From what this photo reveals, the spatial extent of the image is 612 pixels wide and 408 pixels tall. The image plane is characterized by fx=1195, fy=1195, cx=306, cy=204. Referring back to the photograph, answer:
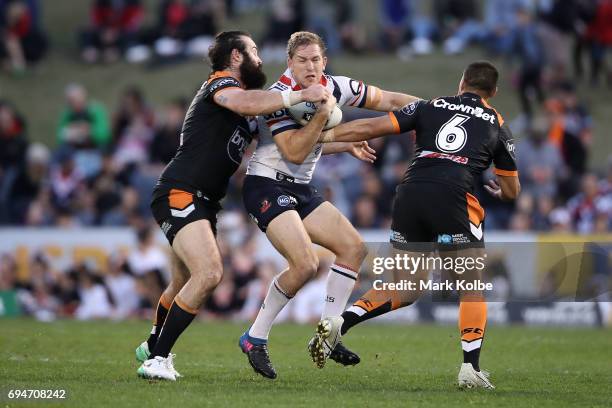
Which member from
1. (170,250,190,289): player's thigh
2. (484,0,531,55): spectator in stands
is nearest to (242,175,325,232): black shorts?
(170,250,190,289): player's thigh

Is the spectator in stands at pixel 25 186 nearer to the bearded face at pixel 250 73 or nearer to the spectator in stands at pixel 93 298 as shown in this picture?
the spectator in stands at pixel 93 298

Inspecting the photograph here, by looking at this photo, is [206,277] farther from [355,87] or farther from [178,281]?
[355,87]

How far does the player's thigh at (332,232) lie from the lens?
34.8ft

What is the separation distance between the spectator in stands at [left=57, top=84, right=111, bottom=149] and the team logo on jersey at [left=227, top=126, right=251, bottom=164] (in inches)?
507

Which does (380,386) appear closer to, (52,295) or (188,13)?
(52,295)

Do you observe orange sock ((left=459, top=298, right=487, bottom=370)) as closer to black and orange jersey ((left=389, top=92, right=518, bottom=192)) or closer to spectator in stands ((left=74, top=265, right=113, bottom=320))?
black and orange jersey ((left=389, top=92, right=518, bottom=192))

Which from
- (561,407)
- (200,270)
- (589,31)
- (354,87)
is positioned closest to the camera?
(561,407)

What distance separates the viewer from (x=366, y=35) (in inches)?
1083

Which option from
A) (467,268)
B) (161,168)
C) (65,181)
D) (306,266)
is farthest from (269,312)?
(65,181)

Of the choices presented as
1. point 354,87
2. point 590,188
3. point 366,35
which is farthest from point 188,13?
point 354,87

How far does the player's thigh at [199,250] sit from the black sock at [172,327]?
13.1 inches

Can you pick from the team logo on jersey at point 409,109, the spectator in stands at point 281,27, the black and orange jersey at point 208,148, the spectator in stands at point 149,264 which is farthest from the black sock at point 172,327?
the spectator in stands at point 281,27

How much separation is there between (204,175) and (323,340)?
1.76 meters

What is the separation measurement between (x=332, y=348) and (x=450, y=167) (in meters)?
1.86
